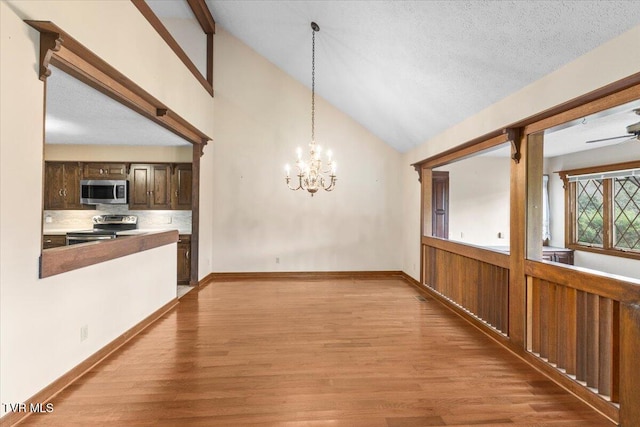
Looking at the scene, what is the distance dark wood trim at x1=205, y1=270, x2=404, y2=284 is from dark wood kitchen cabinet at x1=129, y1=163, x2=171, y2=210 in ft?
5.44

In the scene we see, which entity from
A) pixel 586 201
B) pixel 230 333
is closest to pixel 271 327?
pixel 230 333

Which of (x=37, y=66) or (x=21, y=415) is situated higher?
(x=37, y=66)

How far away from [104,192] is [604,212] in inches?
327

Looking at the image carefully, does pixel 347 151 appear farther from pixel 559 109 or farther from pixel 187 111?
pixel 559 109

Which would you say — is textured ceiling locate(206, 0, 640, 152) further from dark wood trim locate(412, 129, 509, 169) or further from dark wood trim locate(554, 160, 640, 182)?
dark wood trim locate(554, 160, 640, 182)

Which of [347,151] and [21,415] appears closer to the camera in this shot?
[21,415]

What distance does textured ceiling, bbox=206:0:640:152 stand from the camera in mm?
2121

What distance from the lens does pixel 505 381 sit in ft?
8.18

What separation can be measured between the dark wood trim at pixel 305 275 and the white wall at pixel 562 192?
303 cm

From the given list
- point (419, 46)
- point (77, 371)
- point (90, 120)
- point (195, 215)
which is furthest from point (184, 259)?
point (419, 46)

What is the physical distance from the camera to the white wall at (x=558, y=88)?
188cm

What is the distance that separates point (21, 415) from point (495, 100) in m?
4.49

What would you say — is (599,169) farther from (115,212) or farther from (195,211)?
(115,212)

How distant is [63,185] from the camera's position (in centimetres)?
568
